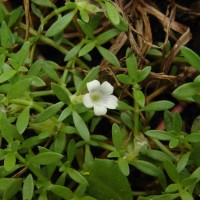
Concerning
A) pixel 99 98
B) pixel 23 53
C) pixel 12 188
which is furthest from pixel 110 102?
pixel 12 188

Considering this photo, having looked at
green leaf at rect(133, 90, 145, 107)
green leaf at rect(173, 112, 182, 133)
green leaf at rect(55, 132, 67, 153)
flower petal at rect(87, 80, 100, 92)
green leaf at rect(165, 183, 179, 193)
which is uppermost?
flower petal at rect(87, 80, 100, 92)

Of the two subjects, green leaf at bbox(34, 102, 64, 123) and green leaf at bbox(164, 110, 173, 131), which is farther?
green leaf at bbox(164, 110, 173, 131)

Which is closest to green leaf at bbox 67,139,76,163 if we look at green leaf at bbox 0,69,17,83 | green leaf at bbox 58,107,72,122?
green leaf at bbox 58,107,72,122

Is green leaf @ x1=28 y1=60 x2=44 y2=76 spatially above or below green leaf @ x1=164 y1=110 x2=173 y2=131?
above

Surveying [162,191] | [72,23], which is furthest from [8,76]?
[162,191]

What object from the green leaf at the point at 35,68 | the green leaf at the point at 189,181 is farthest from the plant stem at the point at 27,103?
the green leaf at the point at 189,181

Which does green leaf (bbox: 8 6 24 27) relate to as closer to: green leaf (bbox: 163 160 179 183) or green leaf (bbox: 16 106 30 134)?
green leaf (bbox: 16 106 30 134)

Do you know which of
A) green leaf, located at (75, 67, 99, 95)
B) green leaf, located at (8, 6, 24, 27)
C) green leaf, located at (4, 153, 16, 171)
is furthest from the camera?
green leaf, located at (8, 6, 24, 27)

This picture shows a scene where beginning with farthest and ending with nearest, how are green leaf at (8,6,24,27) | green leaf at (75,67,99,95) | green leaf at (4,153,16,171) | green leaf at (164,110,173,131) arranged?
green leaf at (8,6,24,27), green leaf at (164,110,173,131), green leaf at (75,67,99,95), green leaf at (4,153,16,171)
